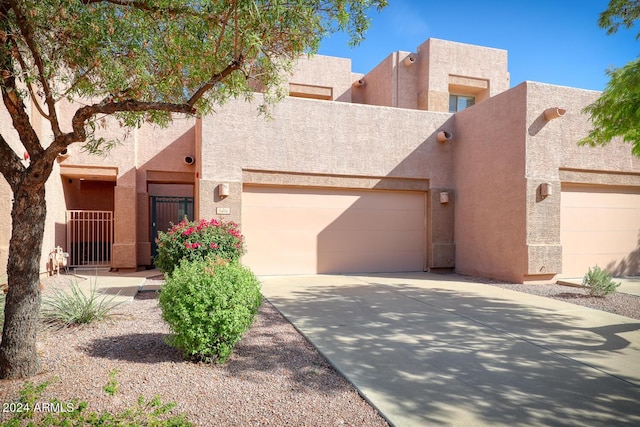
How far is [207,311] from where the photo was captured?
398 cm

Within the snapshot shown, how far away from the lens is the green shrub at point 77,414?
2.79 metres

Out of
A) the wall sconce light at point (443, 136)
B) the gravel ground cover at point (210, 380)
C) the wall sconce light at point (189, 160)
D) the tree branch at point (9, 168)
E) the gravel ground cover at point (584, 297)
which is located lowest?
the gravel ground cover at point (584, 297)

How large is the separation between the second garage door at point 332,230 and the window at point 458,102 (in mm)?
5581

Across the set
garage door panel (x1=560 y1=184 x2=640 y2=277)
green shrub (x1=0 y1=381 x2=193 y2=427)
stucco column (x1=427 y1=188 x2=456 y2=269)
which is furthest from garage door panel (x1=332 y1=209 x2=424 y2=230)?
green shrub (x1=0 y1=381 x2=193 y2=427)

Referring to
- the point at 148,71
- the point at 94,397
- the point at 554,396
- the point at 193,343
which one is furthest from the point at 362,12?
→ the point at 94,397

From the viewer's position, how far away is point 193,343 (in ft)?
13.1

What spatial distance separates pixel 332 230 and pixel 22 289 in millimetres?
8097

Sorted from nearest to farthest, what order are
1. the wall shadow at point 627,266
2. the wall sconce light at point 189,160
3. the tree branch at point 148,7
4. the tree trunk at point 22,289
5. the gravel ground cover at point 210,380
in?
the gravel ground cover at point 210,380, the tree trunk at point 22,289, the tree branch at point 148,7, the wall shadow at point 627,266, the wall sconce light at point 189,160

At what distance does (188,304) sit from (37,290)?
55.4 inches

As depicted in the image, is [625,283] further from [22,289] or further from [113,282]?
[113,282]

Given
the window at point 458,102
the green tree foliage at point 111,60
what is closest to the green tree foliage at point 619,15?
the green tree foliage at point 111,60

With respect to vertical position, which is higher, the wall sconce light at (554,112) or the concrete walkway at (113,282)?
the wall sconce light at (554,112)

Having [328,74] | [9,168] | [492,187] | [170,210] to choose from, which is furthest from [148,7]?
[328,74]

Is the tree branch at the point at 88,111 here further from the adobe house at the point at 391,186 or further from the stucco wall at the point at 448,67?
the stucco wall at the point at 448,67
